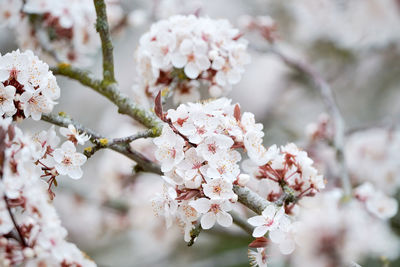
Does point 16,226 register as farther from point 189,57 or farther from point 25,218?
point 189,57

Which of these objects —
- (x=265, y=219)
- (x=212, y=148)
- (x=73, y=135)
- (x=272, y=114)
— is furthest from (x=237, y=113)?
(x=272, y=114)

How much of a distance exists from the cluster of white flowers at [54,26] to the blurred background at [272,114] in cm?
38

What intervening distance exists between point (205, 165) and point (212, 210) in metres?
0.10

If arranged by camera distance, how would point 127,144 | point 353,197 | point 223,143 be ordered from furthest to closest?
point 353,197 → point 127,144 → point 223,143

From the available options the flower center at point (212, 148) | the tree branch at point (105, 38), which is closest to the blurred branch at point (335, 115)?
the flower center at point (212, 148)

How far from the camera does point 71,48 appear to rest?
1797 mm

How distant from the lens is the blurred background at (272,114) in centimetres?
223

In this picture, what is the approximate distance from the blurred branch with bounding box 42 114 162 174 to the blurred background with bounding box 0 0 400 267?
2.24 ft

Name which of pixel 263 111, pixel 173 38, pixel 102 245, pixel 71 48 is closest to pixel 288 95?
pixel 263 111

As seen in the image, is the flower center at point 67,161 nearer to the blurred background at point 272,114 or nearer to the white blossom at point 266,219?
the white blossom at point 266,219

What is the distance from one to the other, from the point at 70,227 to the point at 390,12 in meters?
2.50

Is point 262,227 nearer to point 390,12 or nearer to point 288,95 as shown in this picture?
point 390,12

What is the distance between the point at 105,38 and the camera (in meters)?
1.28

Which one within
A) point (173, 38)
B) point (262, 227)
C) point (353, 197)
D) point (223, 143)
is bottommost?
point (262, 227)
